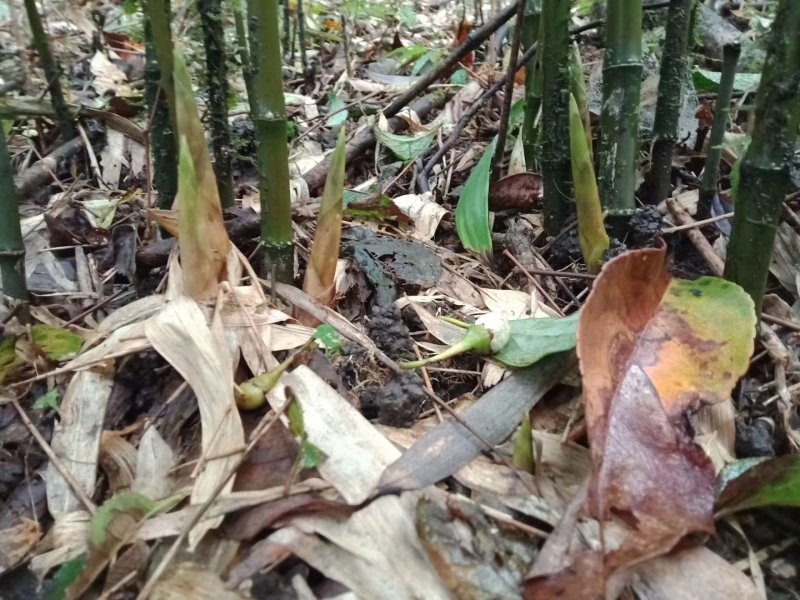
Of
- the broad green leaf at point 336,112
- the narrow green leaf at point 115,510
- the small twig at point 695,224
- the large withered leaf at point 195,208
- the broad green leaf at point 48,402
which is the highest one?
the large withered leaf at point 195,208

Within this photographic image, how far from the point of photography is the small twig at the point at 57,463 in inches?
29.0

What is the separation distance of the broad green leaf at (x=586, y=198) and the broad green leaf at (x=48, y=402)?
2.52ft

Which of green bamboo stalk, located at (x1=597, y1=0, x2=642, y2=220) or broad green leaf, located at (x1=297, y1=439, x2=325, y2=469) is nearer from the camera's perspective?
broad green leaf, located at (x1=297, y1=439, x2=325, y2=469)

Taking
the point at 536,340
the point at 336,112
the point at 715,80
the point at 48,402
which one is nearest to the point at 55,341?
the point at 48,402

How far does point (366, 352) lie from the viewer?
2.97 ft

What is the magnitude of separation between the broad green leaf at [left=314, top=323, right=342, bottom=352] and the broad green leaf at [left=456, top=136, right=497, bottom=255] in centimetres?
41

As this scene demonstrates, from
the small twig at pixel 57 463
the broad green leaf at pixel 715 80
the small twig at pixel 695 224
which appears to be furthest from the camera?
the broad green leaf at pixel 715 80

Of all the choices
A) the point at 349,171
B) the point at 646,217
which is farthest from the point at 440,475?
the point at 349,171

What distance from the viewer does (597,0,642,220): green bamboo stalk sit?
37.2 inches

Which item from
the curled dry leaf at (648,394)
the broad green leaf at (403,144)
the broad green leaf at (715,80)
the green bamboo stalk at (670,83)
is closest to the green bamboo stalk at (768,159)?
the curled dry leaf at (648,394)

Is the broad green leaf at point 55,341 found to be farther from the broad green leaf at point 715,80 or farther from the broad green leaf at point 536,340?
the broad green leaf at point 715,80

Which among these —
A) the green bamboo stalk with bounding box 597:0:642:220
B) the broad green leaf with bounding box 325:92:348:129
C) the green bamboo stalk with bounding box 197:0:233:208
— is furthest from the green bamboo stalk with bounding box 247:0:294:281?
the broad green leaf with bounding box 325:92:348:129

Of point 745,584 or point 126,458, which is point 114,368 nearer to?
point 126,458

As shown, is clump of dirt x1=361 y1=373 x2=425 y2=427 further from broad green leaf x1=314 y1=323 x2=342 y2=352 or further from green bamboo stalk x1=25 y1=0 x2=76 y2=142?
green bamboo stalk x1=25 y1=0 x2=76 y2=142
